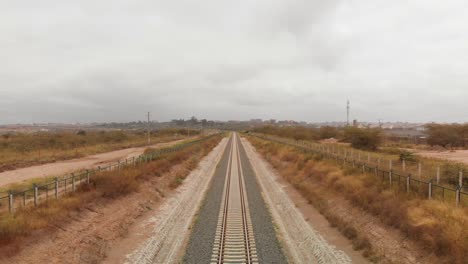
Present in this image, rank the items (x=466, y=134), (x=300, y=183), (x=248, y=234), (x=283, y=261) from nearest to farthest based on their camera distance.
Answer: (x=283, y=261) < (x=248, y=234) < (x=300, y=183) < (x=466, y=134)

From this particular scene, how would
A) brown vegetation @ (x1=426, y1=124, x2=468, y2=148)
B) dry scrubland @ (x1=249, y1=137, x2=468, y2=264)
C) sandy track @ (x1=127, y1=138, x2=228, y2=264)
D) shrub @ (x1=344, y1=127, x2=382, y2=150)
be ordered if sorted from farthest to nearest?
brown vegetation @ (x1=426, y1=124, x2=468, y2=148) < shrub @ (x1=344, y1=127, x2=382, y2=150) < sandy track @ (x1=127, y1=138, x2=228, y2=264) < dry scrubland @ (x1=249, y1=137, x2=468, y2=264)

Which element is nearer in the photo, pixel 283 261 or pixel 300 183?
pixel 283 261

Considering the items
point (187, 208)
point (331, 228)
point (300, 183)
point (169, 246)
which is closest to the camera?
point (169, 246)

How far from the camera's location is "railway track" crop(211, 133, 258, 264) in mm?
12898

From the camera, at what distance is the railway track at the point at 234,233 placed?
12898 millimetres

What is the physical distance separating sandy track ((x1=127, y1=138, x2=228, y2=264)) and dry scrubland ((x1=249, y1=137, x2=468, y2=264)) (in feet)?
23.8

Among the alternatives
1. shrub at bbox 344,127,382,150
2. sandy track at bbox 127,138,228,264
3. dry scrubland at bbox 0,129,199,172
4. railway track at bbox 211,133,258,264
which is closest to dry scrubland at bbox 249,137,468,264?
railway track at bbox 211,133,258,264

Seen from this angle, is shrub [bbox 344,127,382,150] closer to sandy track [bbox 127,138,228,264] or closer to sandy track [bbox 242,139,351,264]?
sandy track [bbox 127,138,228,264]

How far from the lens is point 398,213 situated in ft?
49.0

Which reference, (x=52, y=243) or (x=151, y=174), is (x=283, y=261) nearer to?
(x=52, y=243)

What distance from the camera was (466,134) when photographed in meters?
78.4

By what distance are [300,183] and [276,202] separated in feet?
23.2

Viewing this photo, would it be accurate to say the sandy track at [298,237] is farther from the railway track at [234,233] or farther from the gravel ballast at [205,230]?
the gravel ballast at [205,230]

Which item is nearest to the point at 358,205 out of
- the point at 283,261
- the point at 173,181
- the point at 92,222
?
the point at 283,261
